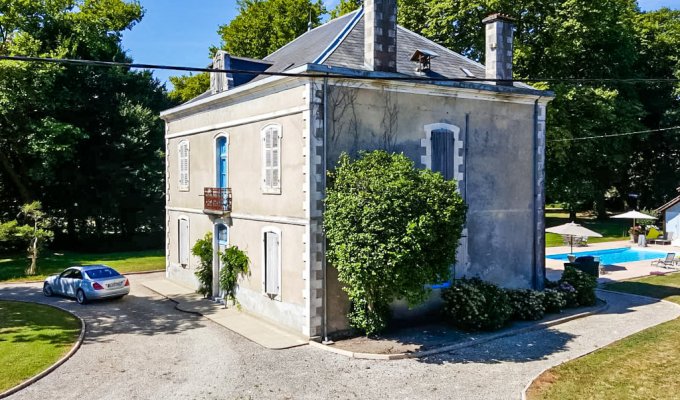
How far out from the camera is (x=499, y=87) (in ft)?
55.7

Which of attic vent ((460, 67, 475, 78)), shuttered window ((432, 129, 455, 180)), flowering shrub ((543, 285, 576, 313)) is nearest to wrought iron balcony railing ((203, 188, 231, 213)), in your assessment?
shuttered window ((432, 129, 455, 180))

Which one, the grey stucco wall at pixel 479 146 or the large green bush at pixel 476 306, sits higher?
the grey stucco wall at pixel 479 146

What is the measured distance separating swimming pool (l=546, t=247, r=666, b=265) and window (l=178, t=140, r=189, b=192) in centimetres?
2161

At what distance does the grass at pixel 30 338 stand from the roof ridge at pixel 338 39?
1057 centimetres

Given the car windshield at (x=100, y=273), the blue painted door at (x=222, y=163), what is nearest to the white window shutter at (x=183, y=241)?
the car windshield at (x=100, y=273)

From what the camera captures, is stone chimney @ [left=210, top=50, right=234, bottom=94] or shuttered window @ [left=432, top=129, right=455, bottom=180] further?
stone chimney @ [left=210, top=50, right=234, bottom=94]

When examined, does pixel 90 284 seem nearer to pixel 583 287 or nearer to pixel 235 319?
pixel 235 319

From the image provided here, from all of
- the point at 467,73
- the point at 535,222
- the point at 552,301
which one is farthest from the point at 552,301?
the point at 467,73

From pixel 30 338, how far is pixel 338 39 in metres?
12.6

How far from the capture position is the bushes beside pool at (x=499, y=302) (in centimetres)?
1482

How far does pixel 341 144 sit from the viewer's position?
46.8 feet

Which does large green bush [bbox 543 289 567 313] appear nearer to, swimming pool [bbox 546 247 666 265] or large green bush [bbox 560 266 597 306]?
large green bush [bbox 560 266 597 306]

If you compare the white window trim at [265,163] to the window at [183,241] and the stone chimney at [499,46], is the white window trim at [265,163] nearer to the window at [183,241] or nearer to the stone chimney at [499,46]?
the window at [183,241]

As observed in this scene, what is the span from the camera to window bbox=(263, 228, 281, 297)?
15.2 m
